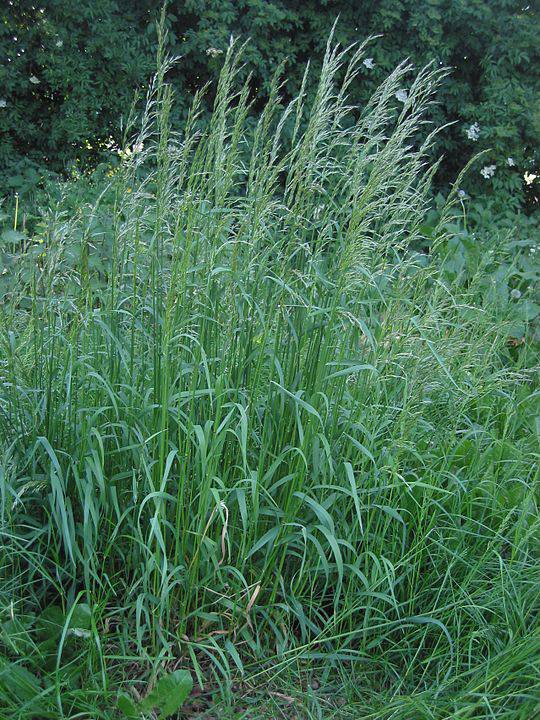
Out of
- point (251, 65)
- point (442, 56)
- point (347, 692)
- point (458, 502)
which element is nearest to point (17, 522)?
point (347, 692)

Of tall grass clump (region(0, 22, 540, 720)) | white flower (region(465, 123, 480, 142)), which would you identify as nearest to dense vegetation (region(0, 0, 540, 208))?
white flower (region(465, 123, 480, 142))

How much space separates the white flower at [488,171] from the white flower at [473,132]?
0.98 feet

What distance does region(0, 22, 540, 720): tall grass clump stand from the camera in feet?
7.38

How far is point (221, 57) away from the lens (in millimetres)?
7160

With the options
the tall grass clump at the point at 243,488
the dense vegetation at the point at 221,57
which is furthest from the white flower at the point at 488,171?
the tall grass clump at the point at 243,488

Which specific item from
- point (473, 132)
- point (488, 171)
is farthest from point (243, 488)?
point (473, 132)

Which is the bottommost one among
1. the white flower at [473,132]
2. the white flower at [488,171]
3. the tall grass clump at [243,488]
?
the tall grass clump at [243,488]

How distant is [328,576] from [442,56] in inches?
248

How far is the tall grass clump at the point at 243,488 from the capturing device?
88.5 inches

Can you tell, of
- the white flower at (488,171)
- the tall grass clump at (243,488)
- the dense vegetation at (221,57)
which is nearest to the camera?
the tall grass clump at (243,488)

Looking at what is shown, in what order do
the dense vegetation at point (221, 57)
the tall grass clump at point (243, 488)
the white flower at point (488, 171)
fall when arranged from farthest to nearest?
the white flower at point (488, 171) → the dense vegetation at point (221, 57) → the tall grass clump at point (243, 488)

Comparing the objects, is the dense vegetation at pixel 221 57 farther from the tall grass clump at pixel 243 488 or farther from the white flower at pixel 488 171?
the tall grass clump at pixel 243 488

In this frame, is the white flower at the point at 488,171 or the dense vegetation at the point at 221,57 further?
the white flower at the point at 488,171

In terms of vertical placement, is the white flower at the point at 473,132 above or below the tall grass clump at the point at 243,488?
above
